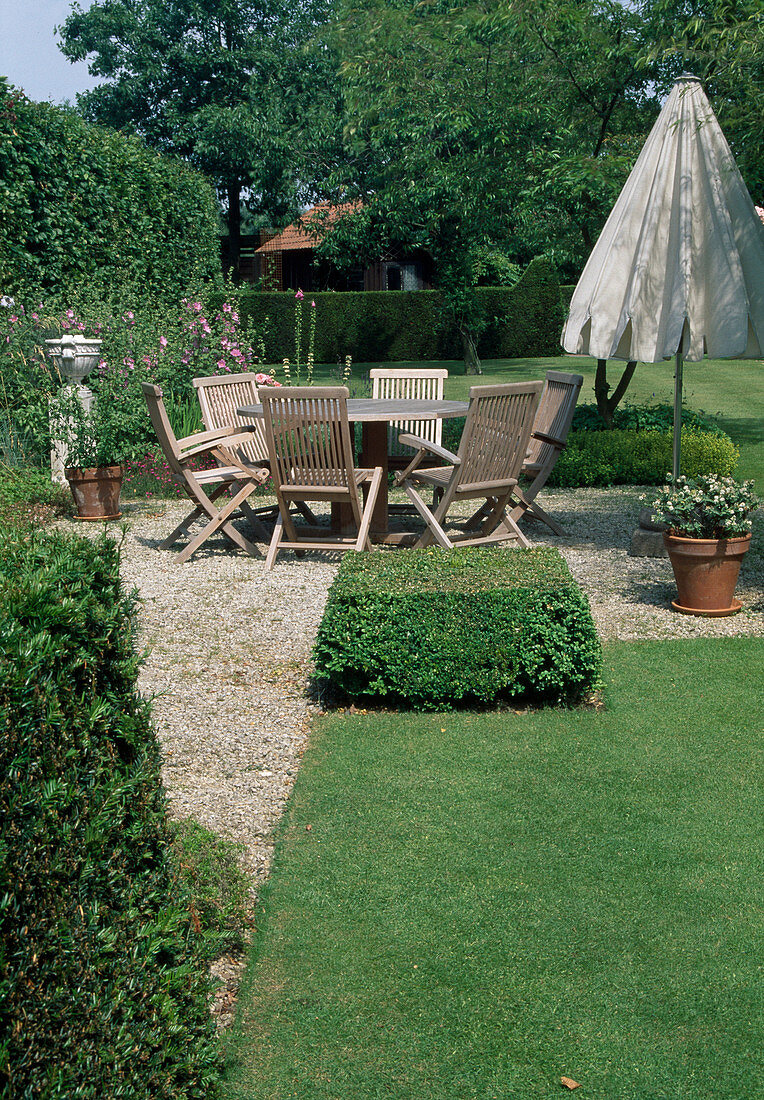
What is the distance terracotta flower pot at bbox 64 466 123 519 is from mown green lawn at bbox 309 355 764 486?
6.50 m

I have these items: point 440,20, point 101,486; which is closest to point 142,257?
point 440,20

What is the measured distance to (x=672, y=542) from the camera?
5.65 m

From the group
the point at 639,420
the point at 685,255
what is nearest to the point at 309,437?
the point at 685,255

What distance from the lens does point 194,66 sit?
3031 cm

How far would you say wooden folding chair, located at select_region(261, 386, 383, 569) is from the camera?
649 cm

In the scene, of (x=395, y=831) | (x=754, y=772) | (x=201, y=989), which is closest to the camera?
(x=201, y=989)

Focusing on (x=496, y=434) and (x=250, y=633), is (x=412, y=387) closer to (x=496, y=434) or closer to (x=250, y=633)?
(x=496, y=434)

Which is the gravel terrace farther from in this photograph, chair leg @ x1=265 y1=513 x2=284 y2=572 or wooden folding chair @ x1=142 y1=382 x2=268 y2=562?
wooden folding chair @ x1=142 y1=382 x2=268 y2=562

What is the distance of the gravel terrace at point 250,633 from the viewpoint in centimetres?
372

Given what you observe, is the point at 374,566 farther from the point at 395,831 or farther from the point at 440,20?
the point at 440,20

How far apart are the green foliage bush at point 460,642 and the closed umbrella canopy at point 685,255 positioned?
6.90 feet

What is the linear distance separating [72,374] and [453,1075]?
26.3ft

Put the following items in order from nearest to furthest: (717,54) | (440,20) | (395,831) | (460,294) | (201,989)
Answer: (201,989), (395,831), (717,54), (440,20), (460,294)

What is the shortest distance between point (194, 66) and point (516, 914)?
107 ft
